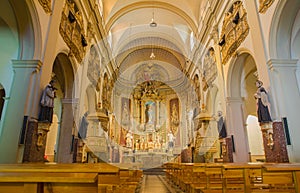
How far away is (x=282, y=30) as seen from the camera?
4.84 m

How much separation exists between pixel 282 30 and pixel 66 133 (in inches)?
253

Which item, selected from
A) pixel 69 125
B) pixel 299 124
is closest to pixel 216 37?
pixel 299 124

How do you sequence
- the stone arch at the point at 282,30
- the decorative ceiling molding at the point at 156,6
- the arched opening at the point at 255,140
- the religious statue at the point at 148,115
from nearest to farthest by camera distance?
the stone arch at the point at 282,30 < the arched opening at the point at 255,140 < the decorative ceiling molding at the point at 156,6 < the religious statue at the point at 148,115

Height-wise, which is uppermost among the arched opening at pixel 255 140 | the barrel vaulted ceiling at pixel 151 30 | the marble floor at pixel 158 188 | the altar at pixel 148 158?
the barrel vaulted ceiling at pixel 151 30

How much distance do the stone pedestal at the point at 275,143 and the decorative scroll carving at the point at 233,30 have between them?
9.21 feet

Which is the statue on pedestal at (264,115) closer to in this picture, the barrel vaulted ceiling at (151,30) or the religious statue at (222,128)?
the religious statue at (222,128)

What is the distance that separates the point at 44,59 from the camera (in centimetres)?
496

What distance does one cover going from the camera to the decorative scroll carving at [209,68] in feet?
29.1

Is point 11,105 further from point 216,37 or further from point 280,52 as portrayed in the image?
point 216,37

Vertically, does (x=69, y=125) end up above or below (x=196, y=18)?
below

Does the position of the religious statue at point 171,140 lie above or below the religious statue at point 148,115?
below

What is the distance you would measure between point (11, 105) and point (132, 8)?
8.71 m

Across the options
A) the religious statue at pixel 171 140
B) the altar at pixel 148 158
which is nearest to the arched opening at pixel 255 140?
the altar at pixel 148 158

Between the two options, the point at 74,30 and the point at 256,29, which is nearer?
the point at 256,29
